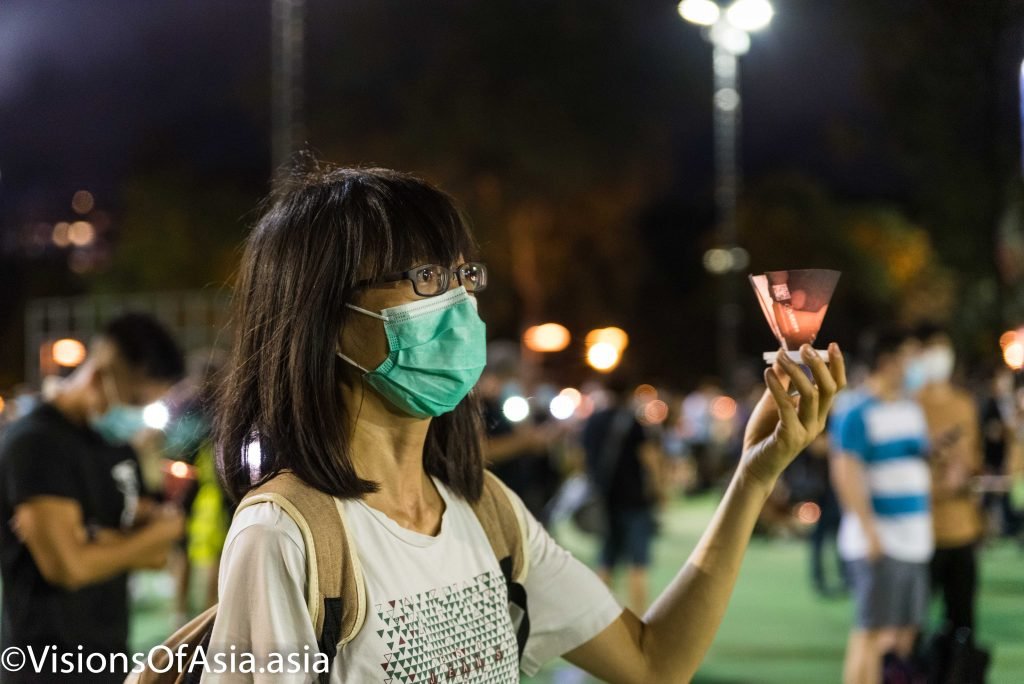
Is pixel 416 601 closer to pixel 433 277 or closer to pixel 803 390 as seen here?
pixel 433 277

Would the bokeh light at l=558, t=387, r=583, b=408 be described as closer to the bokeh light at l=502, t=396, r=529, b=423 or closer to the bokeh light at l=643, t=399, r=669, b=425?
the bokeh light at l=643, t=399, r=669, b=425

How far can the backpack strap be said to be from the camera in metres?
2.26

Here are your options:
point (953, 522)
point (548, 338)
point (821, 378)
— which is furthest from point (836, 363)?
point (548, 338)

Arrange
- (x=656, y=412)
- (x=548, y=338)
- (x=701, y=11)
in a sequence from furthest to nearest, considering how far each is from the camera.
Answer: (x=656, y=412) < (x=548, y=338) < (x=701, y=11)

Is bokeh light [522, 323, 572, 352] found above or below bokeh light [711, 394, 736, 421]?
above

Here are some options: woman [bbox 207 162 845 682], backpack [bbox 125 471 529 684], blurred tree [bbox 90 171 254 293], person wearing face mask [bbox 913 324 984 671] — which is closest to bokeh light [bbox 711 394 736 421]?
blurred tree [bbox 90 171 254 293]

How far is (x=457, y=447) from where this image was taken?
239 centimetres

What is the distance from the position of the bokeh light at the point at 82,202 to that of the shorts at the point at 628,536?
4233cm

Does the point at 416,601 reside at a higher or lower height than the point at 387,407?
lower

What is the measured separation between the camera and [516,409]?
8.03 meters

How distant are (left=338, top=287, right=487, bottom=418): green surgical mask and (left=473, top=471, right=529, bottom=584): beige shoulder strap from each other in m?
0.22

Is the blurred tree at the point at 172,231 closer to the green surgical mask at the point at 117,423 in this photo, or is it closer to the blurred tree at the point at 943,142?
the blurred tree at the point at 943,142

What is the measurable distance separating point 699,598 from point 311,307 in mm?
1021

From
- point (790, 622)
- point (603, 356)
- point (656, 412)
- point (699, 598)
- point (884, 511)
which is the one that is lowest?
point (790, 622)
